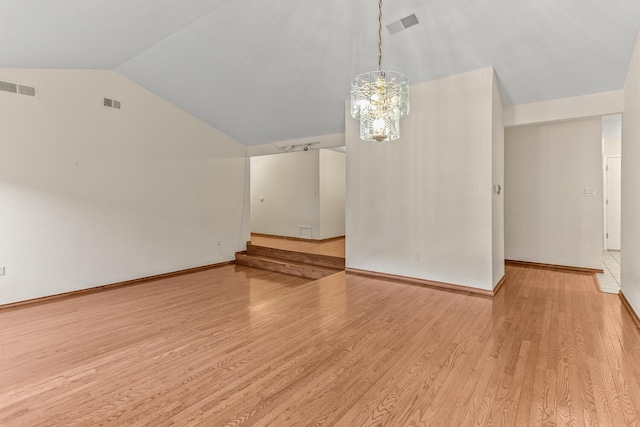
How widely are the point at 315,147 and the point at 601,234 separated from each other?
16.3ft

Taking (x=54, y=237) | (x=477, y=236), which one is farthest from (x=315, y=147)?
(x=54, y=237)

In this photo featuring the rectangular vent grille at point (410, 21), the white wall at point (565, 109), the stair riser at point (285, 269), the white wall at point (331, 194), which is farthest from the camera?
the white wall at point (331, 194)

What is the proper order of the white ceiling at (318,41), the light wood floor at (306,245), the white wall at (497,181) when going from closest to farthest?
1. the white ceiling at (318,41)
2. the white wall at (497,181)
3. the light wood floor at (306,245)

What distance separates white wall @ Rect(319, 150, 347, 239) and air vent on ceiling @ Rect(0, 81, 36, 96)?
548cm

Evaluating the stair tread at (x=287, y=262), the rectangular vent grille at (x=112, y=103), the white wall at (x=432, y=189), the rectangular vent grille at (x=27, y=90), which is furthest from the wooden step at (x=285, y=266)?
the rectangular vent grille at (x=27, y=90)

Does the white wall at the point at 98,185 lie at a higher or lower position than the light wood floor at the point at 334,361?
higher

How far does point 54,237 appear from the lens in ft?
15.0

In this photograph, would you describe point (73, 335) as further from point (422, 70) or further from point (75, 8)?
point (422, 70)

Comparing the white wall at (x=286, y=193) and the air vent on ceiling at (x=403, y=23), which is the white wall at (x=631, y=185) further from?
the white wall at (x=286, y=193)

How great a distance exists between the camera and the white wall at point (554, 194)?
16.9 ft

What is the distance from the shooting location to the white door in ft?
22.4

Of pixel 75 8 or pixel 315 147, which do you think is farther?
pixel 315 147

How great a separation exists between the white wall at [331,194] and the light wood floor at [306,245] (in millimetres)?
334

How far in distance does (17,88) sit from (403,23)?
16.2ft
